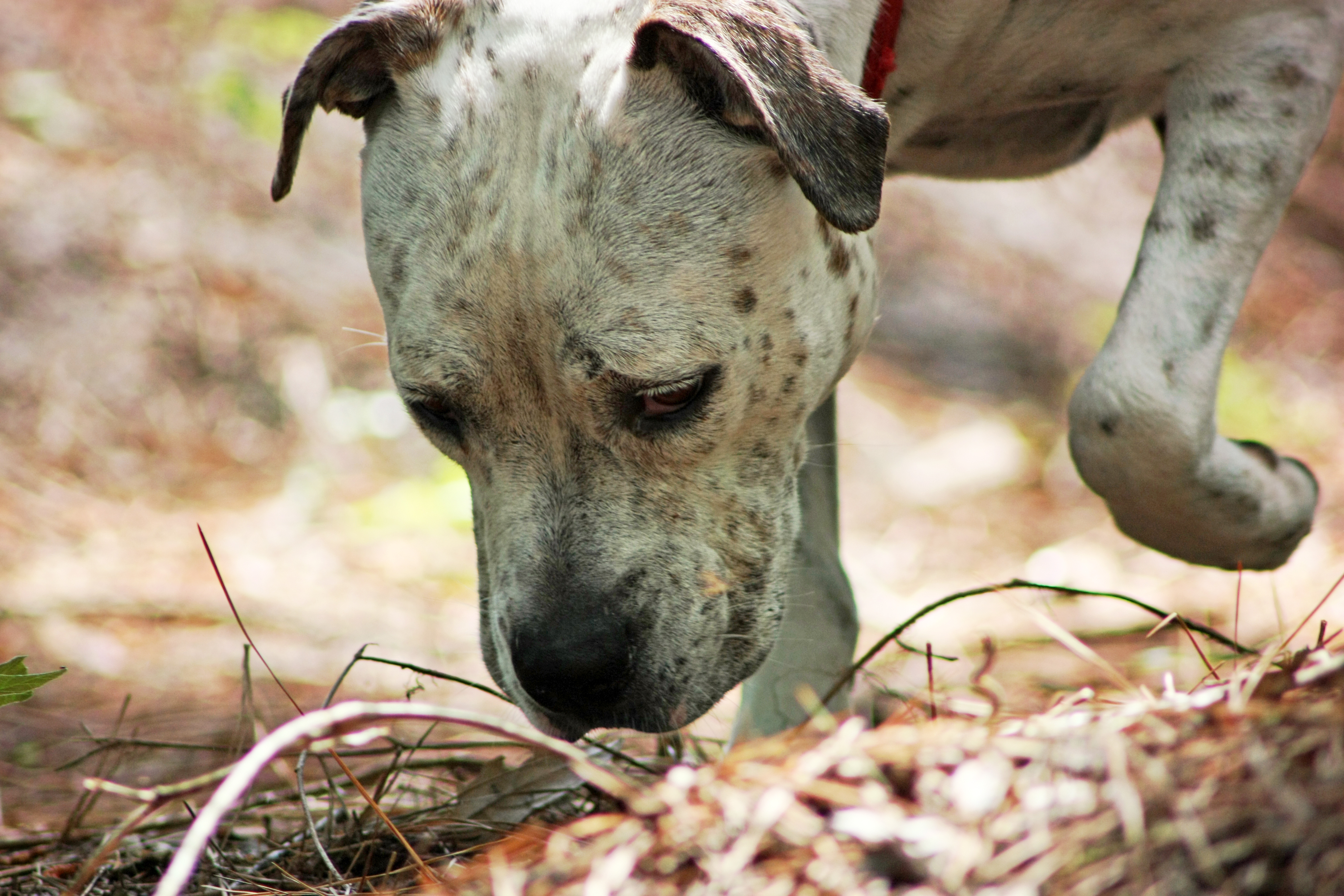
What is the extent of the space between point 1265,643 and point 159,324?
4766 mm

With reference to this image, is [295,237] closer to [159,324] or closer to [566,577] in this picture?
[159,324]

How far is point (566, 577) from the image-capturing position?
2002 millimetres

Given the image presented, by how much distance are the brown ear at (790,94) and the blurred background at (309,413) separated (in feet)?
5.50

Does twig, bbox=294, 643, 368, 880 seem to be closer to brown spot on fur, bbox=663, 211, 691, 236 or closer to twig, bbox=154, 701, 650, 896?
twig, bbox=154, 701, 650, 896

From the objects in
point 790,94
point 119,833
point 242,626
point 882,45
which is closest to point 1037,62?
point 882,45

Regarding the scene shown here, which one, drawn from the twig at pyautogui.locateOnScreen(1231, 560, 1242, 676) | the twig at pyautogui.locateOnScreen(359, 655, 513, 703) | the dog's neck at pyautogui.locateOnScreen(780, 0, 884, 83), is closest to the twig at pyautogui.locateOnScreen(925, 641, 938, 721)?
the twig at pyautogui.locateOnScreen(1231, 560, 1242, 676)

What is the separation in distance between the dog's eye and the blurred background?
1.46m

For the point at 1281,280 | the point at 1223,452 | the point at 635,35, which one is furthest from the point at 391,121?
the point at 1281,280

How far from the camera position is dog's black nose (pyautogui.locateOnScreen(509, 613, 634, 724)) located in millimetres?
1943

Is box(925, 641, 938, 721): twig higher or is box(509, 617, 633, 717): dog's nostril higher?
box(925, 641, 938, 721): twig

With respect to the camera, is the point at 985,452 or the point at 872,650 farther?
the point at 985,452

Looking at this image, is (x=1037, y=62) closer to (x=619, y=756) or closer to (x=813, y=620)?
(x=813, y=620)

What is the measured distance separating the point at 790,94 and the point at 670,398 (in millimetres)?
522

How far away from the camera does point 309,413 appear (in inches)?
219
